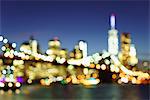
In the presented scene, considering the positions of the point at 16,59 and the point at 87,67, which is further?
the point at 87,67

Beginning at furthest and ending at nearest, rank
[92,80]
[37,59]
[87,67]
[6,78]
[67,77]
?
[92,80] < [67,77] < [87,67] < [37,59] < [6,78]

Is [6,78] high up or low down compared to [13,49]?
down

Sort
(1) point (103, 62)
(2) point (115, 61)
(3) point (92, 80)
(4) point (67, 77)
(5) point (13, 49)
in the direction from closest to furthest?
1. (5) point (13, 49)
2. (1) point (103, 62)
3. (2) point (115, 61)
4. (4) point (67, 77)
5. (3) point (92, 80)

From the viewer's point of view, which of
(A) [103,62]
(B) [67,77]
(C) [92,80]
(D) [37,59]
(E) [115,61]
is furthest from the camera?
(C) [92,80]

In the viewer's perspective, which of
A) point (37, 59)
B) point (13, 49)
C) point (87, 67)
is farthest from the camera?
point (87, 67)

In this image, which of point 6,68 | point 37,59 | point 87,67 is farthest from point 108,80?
point 6,68

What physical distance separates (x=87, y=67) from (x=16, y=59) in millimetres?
15551

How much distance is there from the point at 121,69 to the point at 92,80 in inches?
372

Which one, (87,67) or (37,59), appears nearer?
(37,59)

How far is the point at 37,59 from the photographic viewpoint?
13.9m

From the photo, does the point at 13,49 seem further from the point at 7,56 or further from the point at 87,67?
the point at 87,67

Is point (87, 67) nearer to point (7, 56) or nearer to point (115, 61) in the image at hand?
point (115, 61)

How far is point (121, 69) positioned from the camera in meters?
33.4

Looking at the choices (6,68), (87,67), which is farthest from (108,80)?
(6,68)
